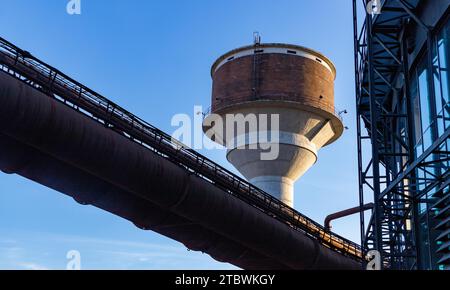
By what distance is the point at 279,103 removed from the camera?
32.2 metres

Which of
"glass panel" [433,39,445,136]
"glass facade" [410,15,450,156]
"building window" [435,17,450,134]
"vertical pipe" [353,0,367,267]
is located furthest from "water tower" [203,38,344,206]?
"building window" [435,17,450,134]

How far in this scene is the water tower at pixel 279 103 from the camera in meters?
32.7

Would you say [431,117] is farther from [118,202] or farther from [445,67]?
[118,202]

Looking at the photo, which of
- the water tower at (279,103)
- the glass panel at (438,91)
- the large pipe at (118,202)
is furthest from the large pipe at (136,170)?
the water tower at (279,103)

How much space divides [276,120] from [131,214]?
16.0 meters

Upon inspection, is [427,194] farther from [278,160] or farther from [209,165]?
[278,160]

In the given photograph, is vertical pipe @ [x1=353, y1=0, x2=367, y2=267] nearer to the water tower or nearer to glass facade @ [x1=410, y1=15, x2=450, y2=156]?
glass facade @ [x1=410, y1=15, x2=450, y2=156]

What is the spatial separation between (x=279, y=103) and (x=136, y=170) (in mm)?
17172

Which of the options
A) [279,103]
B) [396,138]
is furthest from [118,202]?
[279,103]

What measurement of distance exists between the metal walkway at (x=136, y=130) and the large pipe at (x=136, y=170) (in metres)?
0.77

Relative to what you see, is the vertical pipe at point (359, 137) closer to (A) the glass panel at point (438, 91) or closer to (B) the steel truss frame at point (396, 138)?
(B) the steel truss frame at point (396, 138)

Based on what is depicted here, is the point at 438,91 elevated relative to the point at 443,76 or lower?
lower

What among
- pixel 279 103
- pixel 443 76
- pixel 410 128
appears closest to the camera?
pixel 443 76

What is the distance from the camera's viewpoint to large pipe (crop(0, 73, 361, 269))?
1382cm
